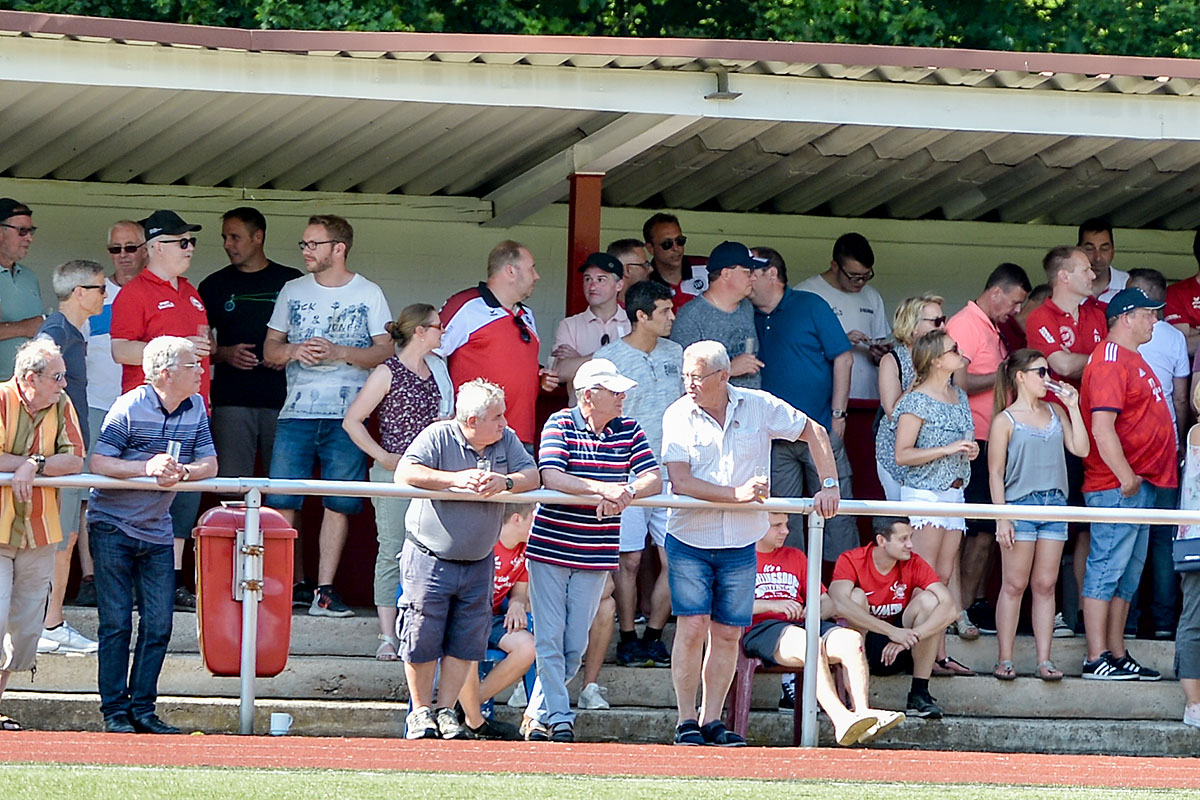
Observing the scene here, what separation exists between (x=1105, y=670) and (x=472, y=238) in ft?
15.6

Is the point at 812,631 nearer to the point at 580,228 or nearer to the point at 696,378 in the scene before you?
the point at 696,378

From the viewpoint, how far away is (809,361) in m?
8.97

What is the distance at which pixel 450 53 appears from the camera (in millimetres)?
7875

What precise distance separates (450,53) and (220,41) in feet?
3.21

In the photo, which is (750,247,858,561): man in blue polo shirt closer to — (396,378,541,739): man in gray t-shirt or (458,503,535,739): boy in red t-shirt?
(458,503,535,739): boy in red t-shirt

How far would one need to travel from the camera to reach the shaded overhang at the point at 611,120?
7.86 m

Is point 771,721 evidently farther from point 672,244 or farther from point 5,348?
point 5,348

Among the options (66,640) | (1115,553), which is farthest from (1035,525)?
(66,640)

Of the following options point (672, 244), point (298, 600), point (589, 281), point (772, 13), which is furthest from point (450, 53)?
point (772, 13)

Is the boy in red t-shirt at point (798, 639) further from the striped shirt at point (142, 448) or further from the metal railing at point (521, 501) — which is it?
the striped shirt at point (142, 448)

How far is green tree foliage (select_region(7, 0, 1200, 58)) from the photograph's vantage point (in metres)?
17.5

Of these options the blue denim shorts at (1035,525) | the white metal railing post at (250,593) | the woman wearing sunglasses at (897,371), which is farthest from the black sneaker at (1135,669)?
the white metal railing post at (250,593)

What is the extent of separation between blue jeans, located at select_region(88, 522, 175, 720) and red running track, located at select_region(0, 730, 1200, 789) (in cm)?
32

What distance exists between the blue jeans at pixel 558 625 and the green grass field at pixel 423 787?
1045 millimetres
